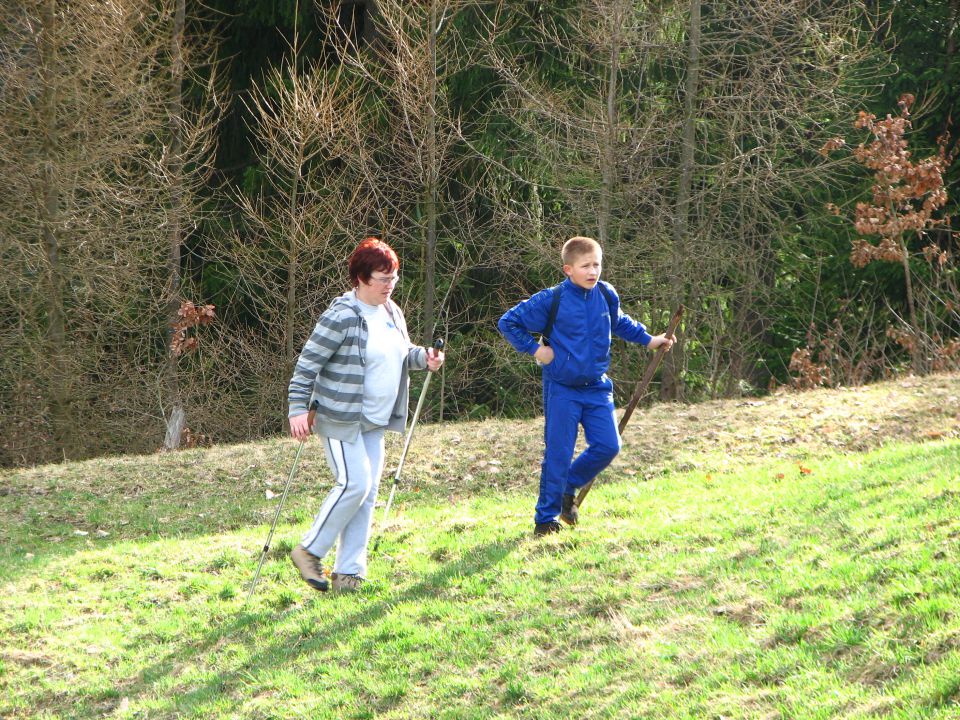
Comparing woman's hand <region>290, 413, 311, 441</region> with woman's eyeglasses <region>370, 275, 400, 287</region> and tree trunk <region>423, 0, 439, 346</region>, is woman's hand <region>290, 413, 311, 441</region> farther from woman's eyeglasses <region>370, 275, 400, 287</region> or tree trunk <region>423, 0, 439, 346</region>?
tree trunk <region>423, 0, 439, 346</region>

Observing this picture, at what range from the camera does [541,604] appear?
7020 mm

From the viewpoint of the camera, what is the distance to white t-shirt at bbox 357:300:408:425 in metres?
7.64

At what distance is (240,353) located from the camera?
66.3ft

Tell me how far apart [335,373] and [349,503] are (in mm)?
804

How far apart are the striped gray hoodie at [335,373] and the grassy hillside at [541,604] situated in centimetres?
113

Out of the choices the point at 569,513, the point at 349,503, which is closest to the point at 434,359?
the point at 349,503

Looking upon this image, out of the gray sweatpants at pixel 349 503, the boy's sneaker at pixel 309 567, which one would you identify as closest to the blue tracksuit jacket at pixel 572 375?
the gray sweatpants at pixel 349 503

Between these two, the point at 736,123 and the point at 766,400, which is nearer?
the point at 766,400

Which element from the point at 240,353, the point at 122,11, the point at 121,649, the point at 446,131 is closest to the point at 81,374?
the point at 240,353

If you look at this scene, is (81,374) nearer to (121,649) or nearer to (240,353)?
(240,353)

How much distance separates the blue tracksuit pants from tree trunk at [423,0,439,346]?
10.4 metres

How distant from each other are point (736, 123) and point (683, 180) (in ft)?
3.43

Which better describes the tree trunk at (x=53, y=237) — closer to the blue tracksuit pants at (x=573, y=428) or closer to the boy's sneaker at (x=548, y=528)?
the boy's sneaker at (x=548, y=528)

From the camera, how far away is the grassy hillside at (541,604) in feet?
18.2
